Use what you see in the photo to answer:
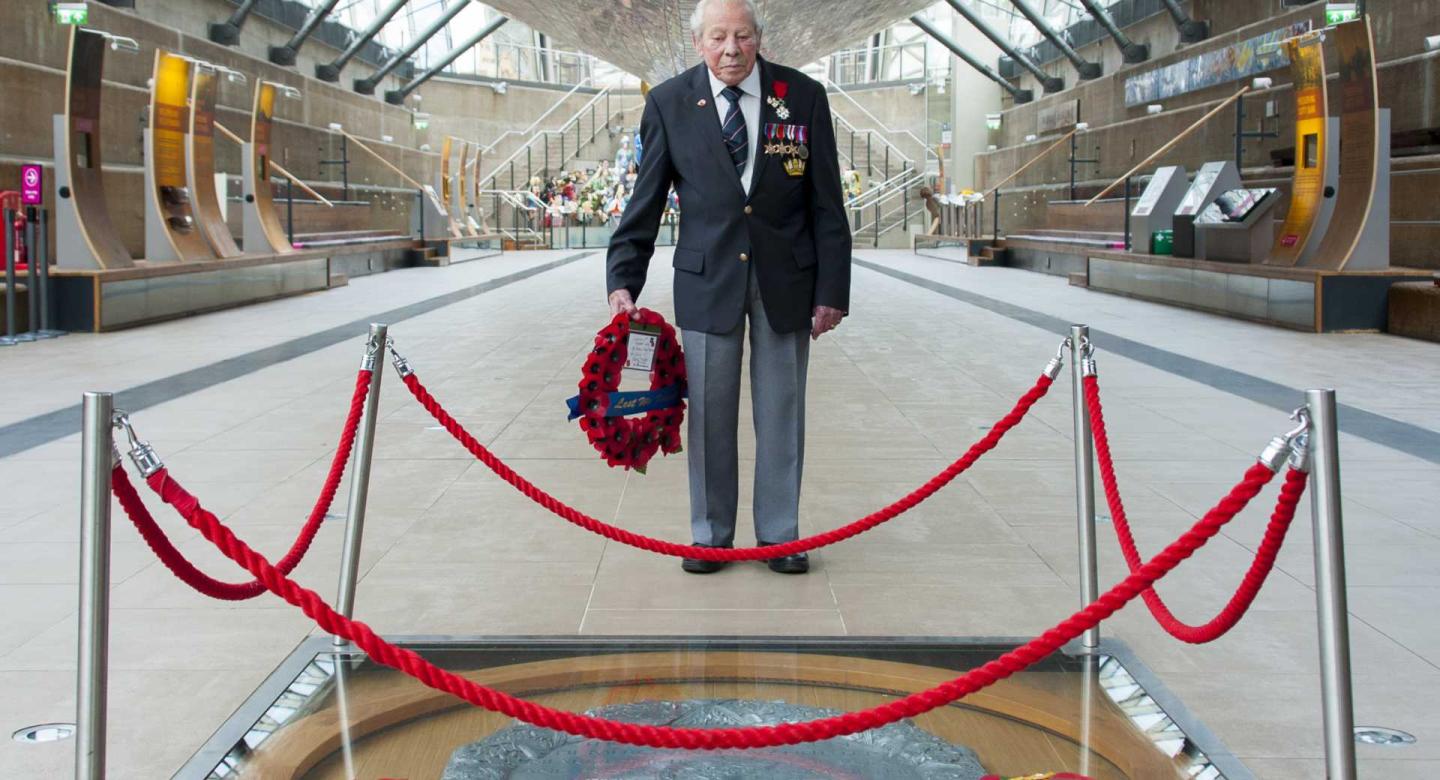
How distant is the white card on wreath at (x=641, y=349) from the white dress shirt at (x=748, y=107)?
19.3 inches

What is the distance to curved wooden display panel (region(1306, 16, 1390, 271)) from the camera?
10.9 meters

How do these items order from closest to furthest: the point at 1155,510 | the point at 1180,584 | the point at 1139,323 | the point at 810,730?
1. the point at 810,730
2. the point at 1180,584
3. the point at 1155,510
4. the point at 1139,323

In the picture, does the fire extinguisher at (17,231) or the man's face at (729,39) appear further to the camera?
the fire extinguisher at (17,231)

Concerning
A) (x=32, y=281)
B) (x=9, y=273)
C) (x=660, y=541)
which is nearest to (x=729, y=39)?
(x=660, y=541)

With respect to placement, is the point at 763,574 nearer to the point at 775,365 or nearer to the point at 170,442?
the point at 775,365

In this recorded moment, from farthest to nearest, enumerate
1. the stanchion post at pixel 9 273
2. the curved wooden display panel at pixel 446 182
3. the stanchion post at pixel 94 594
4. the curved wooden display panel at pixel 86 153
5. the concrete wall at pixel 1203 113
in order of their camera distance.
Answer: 1. the curved wooden display panel at pixel 446 182
2. the concrete wall at pixel 1203 113
3. the curved wooden display panel at pixel 86 153
4. the stanchion post at pixel 9 273
5. the stanchion post at pixel 94 594

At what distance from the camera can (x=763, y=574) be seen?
401 cm

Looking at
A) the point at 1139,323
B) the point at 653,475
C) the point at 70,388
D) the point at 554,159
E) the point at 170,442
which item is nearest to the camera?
the point at 653,475

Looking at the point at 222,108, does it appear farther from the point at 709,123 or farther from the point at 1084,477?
the point at 1084,477

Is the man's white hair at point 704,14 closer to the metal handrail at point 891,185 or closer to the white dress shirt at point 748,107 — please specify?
the white dress shirt at point 748,107

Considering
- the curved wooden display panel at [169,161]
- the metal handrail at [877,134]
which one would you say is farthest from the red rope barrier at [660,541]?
the metal handrail at [877,134]

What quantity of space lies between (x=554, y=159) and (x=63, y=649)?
41.2 meters

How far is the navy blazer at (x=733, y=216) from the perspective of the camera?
3.85m

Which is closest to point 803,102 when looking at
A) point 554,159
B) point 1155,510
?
point 1155,510
